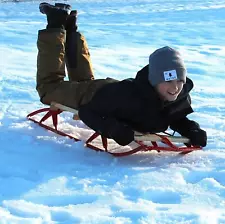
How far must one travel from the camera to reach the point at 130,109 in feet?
9.89

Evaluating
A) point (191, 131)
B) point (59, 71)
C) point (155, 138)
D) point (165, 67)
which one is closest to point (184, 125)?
point (191, 131)

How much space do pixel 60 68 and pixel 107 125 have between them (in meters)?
1.02

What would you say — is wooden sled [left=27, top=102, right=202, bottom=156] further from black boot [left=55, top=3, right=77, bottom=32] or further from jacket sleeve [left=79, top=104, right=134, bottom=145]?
black boot [left=55, top=3, right=77, bottom=32]

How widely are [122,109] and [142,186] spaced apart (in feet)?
1.80

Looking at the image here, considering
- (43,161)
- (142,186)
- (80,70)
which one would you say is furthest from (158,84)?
(80,70)

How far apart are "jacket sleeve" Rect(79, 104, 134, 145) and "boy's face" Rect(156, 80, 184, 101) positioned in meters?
0.29

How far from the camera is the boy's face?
295 cm

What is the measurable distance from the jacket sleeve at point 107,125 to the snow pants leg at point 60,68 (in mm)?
370

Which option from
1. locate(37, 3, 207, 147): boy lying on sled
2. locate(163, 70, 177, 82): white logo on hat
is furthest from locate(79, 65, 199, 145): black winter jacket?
locate(163, 70, 177, 82): white logo on hat

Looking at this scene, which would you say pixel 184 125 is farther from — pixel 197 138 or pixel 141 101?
pixel 141 101

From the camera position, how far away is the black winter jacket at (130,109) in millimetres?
2961

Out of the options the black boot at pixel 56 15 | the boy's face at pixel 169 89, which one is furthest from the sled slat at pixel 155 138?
the black boot at pixel 56 15

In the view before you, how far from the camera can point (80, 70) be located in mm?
3979

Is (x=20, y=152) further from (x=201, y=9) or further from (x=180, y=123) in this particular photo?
(x=201, y=9)
